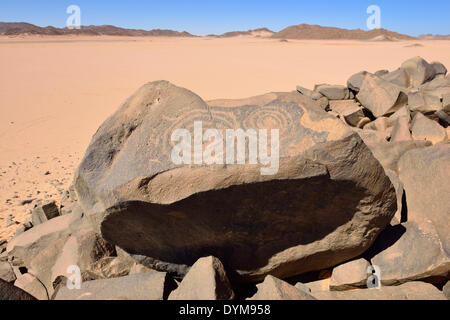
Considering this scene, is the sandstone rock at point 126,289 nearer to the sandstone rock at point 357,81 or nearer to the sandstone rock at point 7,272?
the sandstone rock at point 7,272

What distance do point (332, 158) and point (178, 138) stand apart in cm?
86

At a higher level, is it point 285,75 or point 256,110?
point 285,75

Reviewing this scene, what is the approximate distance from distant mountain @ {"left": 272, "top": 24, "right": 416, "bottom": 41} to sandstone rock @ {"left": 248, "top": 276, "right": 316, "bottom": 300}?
155 ft

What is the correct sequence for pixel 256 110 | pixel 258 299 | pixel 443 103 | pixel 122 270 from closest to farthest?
pixel 258 299, pixel 256 110, pixel 122 270, pixel 443 103

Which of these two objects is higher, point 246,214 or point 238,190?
point 238,190

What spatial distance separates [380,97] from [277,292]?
346 centimetres

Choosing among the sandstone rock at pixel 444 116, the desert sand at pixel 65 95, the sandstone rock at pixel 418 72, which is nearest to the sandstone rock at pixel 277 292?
the desert sand at pixel 65 95

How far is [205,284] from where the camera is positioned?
72.1 inches

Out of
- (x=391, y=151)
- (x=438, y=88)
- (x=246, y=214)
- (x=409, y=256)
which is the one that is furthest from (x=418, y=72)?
(x=246, y=214)

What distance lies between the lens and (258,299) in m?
1.82

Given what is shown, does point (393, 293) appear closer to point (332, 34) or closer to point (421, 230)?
point (421, 230)

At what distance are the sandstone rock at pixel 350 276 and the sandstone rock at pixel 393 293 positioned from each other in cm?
7
